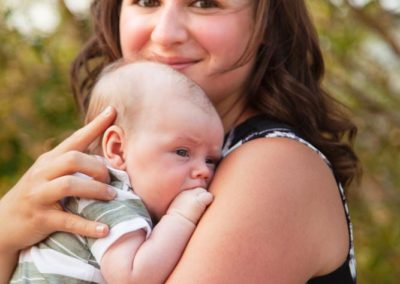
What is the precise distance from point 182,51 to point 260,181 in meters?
0.56

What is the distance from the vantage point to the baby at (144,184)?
2.22 metres

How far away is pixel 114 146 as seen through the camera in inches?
97.0

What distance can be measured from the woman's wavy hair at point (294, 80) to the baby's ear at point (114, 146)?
20.0 inches

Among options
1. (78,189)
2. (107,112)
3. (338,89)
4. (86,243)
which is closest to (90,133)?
Answer: (107,112)

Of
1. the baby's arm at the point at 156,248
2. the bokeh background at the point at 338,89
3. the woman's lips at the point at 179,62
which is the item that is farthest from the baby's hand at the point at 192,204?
the bokeh background at the point at 338,89

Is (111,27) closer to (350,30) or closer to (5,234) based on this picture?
(5,234)

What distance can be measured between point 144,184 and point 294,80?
2.38 feet

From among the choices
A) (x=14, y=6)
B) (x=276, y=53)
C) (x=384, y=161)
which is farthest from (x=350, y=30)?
(x=276, y=53)

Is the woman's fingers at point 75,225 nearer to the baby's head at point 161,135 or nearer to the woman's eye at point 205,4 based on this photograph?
the baby's head at point 161,135

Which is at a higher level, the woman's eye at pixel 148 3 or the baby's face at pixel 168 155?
the woman's eye at pixel 148 3

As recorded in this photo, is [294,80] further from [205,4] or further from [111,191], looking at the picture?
[111,191]

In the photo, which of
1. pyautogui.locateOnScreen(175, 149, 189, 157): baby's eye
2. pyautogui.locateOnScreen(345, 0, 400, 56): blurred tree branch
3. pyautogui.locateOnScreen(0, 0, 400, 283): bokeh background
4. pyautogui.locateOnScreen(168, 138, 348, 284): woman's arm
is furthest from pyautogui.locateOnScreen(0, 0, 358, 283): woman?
pyautogui.locateOnScreen(345, 0, 400, 56): blurred tree branch

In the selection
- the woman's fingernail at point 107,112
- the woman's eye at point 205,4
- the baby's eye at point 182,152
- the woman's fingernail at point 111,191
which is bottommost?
the woman's fingernail at point 111,191

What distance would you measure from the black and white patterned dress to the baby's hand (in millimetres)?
241
